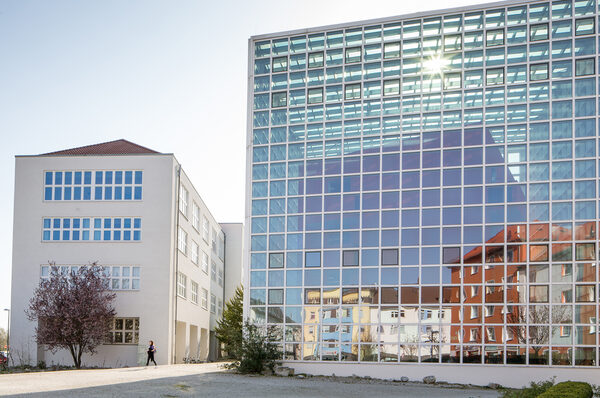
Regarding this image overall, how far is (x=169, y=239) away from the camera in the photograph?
42500mm

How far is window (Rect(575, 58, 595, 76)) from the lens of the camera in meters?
28.8

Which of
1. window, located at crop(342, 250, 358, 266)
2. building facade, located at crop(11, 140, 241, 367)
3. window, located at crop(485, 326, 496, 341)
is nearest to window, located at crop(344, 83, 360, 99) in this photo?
window, located at crop(342, 250, 358, 266)

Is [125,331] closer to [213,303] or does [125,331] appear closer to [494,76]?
[213,303]

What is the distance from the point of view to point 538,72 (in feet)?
96.2

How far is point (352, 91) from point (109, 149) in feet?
64.0

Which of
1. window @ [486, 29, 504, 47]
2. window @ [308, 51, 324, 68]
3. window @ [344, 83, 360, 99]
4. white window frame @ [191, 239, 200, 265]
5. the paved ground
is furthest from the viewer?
white window frame @ [191, 239, 200, 265]

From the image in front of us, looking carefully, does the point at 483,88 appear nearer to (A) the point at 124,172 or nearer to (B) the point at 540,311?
(B) the point at 540,311

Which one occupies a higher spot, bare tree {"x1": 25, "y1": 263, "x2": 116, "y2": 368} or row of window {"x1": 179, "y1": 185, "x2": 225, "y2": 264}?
row of window {"x1": 179, "y1": 185, "x2": 225, "y2": 264}

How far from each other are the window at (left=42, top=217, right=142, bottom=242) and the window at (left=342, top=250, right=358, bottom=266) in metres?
16.7

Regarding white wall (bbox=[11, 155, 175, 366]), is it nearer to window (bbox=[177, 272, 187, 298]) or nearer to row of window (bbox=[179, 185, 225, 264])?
window (bbox=[177, 272, 187, 298])

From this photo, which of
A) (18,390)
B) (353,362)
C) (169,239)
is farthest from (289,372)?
(169,239)

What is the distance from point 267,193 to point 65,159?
16.9 m

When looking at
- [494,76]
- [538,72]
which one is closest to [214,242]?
[494,76]

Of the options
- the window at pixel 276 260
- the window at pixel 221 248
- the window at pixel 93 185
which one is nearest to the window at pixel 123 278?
the window at pixel 93 185
